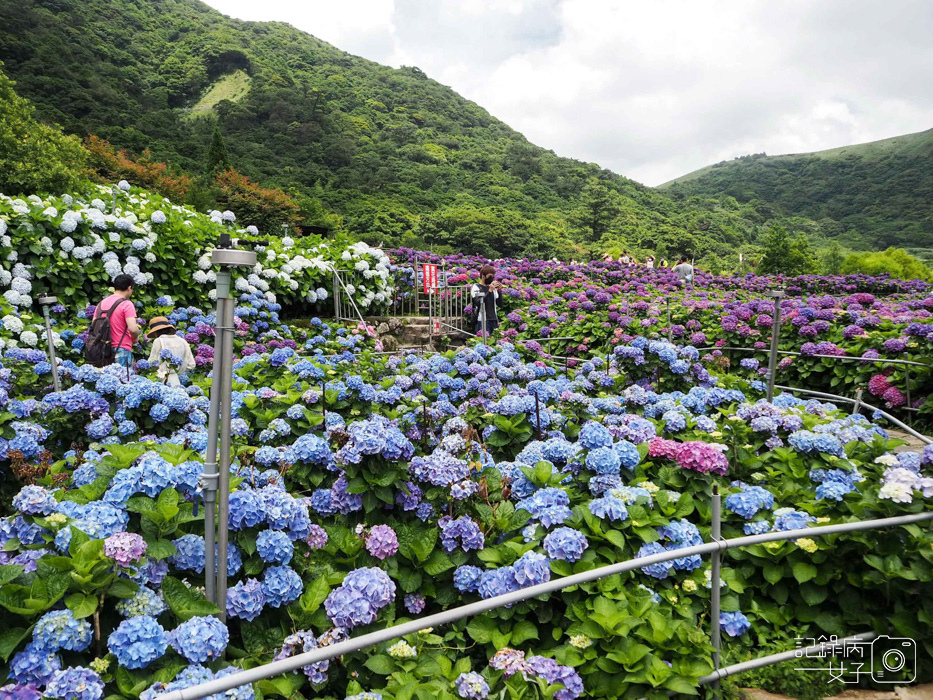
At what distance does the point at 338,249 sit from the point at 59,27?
45.5 metres

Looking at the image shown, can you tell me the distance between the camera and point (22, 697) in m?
1.25

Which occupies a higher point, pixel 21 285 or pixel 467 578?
pixel 21 285

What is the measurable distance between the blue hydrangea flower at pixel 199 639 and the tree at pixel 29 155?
9.40 meters

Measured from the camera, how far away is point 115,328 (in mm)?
4660

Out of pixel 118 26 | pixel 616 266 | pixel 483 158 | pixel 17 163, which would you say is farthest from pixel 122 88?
pixel 616 266

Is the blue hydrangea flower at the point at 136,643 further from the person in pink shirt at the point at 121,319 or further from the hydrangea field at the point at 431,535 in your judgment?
the person in pink shirt at the point at 121,319

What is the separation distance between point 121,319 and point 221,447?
3.92 m

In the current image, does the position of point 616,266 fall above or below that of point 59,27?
below

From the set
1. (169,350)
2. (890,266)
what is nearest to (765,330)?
(169,350)

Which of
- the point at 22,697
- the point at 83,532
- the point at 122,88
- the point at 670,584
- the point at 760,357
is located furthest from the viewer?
the point at 122,88

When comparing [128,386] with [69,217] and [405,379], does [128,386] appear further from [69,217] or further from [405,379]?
[69,217]

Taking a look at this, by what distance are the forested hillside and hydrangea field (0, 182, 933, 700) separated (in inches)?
840

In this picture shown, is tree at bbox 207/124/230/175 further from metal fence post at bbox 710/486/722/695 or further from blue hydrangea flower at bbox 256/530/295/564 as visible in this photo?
metal fence post at bbox 710/486/722/695

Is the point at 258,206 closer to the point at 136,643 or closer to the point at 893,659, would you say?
the point at 136,643
